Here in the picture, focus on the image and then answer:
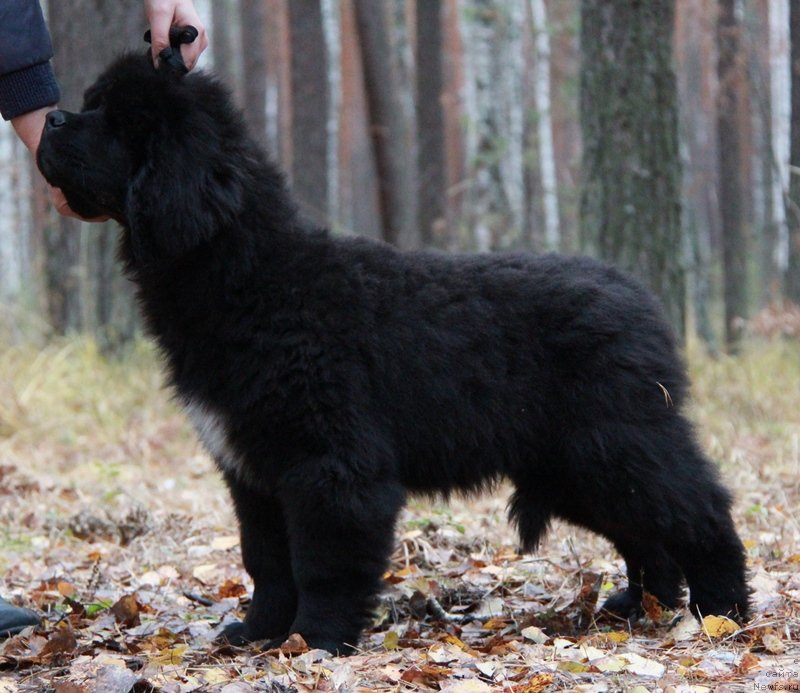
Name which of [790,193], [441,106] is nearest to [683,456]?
[790,193]

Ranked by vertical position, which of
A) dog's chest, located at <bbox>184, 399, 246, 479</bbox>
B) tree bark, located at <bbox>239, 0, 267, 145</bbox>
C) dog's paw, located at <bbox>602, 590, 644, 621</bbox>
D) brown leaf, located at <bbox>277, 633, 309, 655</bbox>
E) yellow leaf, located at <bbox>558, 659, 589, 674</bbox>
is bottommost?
dog's paw, located at <bbox>602, 590, 644, 621</bbox>

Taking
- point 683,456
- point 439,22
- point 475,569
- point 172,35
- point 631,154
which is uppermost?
point 439,22

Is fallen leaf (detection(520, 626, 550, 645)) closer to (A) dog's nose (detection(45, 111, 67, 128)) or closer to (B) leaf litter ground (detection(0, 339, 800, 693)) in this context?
(B) leaf litter ground (detection(0, 339, 800, 693))

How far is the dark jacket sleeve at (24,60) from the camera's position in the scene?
3645 millimetres

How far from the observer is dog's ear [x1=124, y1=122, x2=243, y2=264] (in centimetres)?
348

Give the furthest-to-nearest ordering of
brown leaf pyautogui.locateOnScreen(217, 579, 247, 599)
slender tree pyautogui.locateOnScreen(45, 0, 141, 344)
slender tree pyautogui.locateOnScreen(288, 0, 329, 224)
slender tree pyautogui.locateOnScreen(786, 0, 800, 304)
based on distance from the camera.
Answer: slender tree pyautogui.locateOnScreen(288, 0, 329, 224) → slender tree pyautogui.locateOnScreen(786, 0, 800, 304) → slender tree pyautogui.locateOnScreen(45, 0, 141, 344) → brown leaf pyautogui.locateOnScreen(217, 579, 247, 599)

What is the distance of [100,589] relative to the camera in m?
4.45

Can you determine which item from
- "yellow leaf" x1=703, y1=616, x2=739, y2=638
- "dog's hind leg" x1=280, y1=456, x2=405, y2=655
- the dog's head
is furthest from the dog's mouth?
"yellow leaf" x1=703, y1=616, x2=739, y2=638

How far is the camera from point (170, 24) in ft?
12.5

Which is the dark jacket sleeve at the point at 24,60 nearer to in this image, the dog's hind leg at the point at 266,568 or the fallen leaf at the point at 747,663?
the dog's hind leg at the point at 266,568

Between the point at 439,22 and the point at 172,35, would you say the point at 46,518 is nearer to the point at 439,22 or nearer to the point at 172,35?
the point at 172,35

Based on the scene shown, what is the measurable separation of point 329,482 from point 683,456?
1.31m

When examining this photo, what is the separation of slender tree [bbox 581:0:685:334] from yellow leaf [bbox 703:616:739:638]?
12.6ft

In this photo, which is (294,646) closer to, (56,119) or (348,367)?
(348,367)
